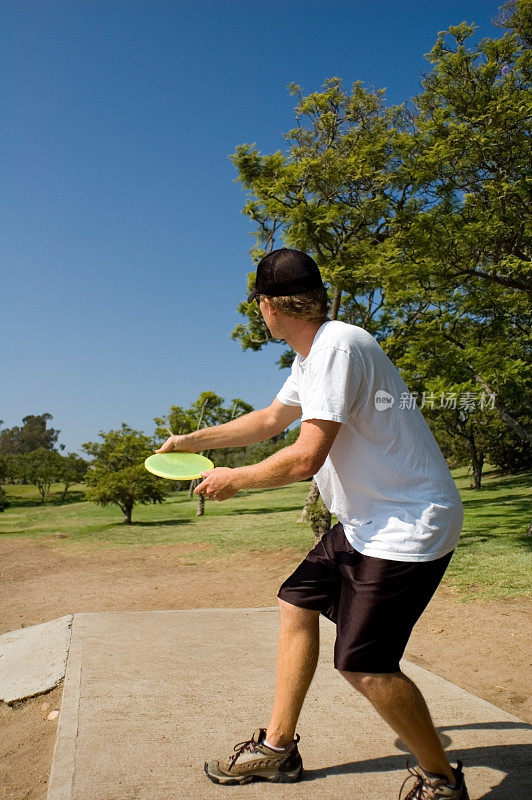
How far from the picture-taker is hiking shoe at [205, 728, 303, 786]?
2629 mm

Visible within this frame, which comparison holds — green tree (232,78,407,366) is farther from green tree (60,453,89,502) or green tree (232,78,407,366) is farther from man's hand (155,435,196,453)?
green tree (60,453,89,502)

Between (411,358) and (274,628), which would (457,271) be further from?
(274,628)

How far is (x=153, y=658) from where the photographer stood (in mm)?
4207

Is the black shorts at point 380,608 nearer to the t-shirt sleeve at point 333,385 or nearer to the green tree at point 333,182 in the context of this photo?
the t-shirt sleeve at point 333,385

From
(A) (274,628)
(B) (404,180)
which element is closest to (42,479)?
(B) (404,180)

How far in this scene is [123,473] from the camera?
19.5m

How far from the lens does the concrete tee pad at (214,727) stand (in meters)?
2.64

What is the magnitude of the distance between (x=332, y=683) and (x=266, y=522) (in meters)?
14.8

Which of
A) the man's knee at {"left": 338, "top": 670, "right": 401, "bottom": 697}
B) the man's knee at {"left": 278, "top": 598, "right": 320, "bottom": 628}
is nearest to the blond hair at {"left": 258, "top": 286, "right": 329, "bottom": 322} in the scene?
the man's knee at {"left": 278, "top": 598, "right": 320, "bottom": 628}

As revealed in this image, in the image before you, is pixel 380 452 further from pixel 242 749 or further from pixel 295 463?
pixel 242 749

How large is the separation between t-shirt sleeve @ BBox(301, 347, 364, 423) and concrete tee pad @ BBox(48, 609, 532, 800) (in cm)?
162

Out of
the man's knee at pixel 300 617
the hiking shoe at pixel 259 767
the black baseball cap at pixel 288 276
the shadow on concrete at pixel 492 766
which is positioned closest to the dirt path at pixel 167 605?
A: the hiking shoe at pixel 259 767

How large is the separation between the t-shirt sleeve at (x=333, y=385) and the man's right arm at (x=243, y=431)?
0.75 metres

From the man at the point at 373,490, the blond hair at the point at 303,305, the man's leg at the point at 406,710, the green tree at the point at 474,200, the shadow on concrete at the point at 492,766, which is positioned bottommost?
the shadow on concrete at the point at 492,766
